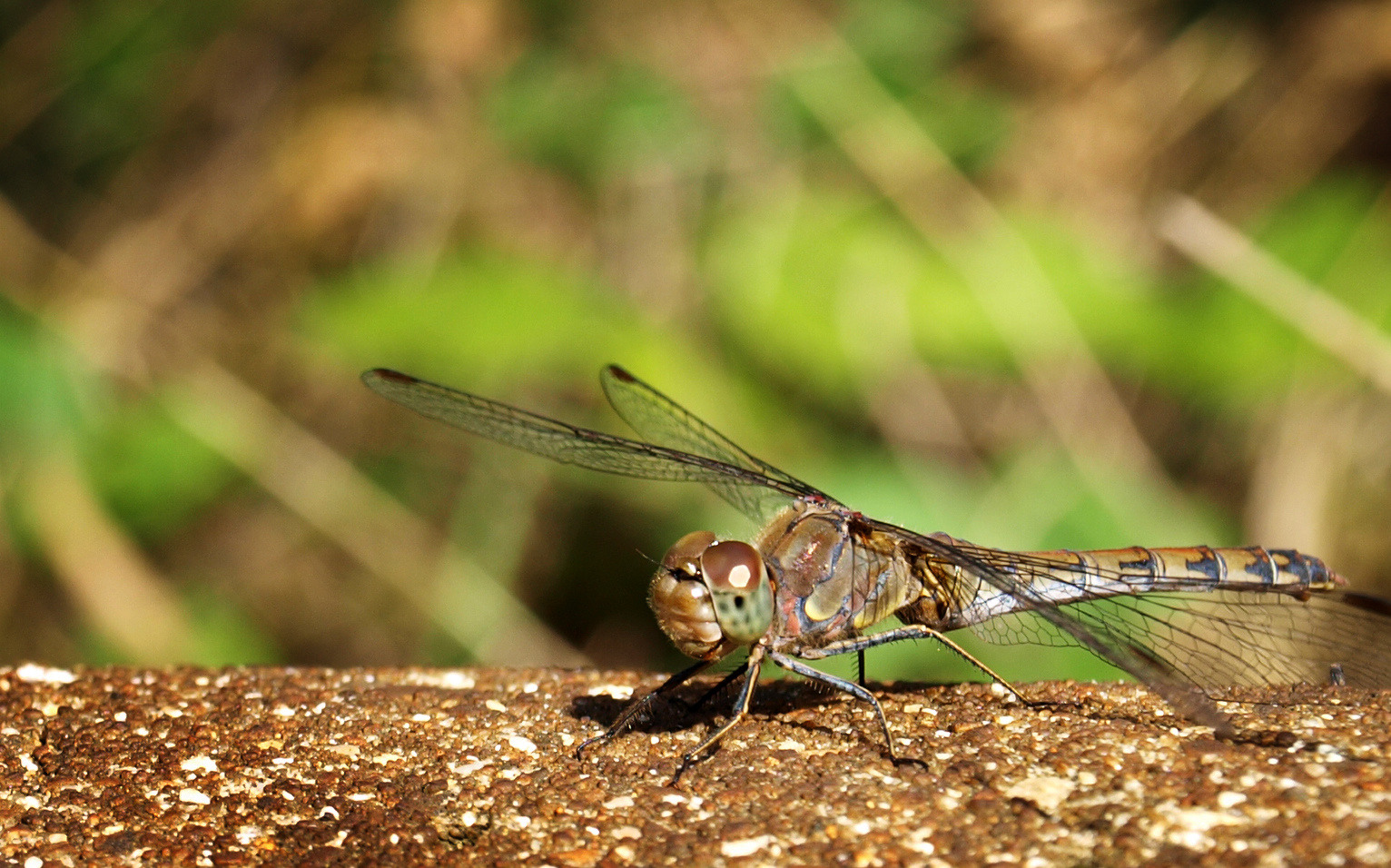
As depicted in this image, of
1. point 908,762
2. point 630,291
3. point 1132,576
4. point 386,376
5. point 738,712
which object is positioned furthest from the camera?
point 630,291

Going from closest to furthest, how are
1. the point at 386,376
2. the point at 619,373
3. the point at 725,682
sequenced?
the point at 725,682
the point at 386,376
the point at 619,373

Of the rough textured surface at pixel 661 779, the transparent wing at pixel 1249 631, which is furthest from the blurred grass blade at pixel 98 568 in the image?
the transparent wing at pixel 1249 631

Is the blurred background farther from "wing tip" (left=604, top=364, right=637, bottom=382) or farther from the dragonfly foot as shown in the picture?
the dragonfly foot

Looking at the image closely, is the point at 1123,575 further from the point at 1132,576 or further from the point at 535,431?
the point at 535,431

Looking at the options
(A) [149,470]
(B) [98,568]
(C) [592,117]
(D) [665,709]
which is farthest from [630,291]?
(D) [665,709]

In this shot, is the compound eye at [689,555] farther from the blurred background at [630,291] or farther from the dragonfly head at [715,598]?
the blurred background at [630,291]

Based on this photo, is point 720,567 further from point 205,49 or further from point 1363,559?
point 205,49
